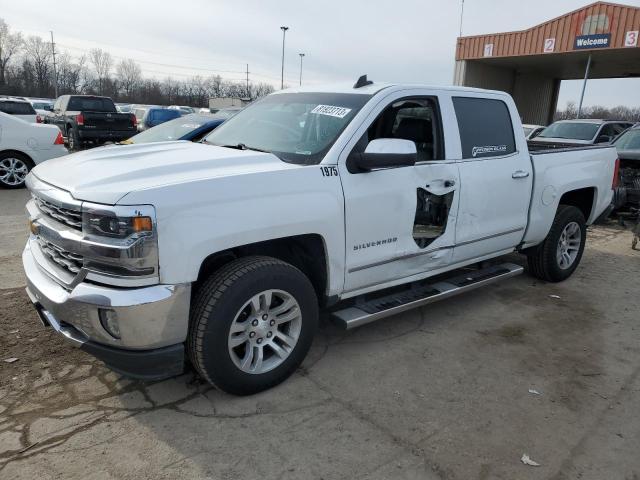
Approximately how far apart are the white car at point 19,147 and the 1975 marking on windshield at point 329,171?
29.1 ft

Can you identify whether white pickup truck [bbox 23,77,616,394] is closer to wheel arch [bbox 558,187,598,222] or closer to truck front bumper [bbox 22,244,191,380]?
truck front bumper [bbox 22,244,191,380]

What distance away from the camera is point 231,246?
112 inches

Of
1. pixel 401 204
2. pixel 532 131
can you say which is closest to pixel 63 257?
pixel 401 204

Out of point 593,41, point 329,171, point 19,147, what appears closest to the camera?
point 329,171

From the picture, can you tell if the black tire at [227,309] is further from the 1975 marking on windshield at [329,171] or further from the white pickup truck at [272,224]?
the 1975 marking on windshield at [329,171]

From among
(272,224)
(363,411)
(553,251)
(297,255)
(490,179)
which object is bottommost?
(363,411)

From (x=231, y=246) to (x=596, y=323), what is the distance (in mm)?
3644

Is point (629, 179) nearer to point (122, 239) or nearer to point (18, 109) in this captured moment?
point (122, 239)

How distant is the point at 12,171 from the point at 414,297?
9353mm

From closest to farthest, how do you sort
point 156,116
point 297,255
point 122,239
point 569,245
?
point 122,239 → point 297,255 → point 569,245 → point 156,116

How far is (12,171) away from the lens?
10047 millimetres

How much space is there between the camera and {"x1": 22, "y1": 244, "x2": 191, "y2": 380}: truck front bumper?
8.52 ft

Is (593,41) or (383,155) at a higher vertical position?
(593,41)

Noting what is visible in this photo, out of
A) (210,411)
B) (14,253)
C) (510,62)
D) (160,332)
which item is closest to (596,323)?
(210,411)
